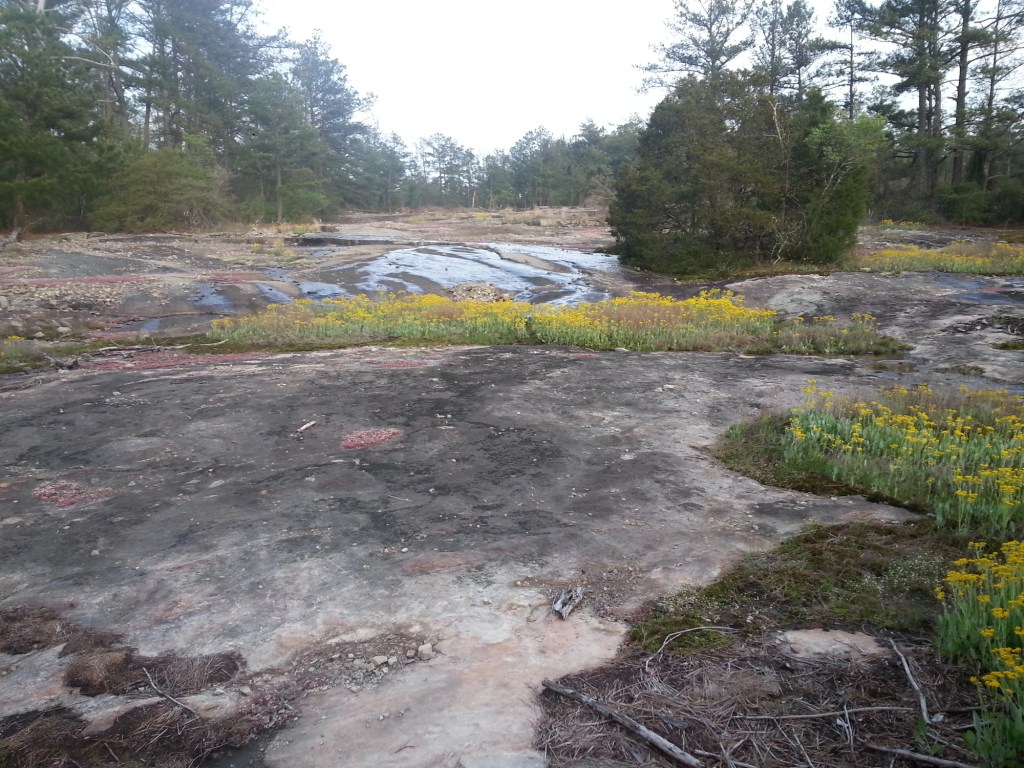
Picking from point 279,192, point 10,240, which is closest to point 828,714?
point 10,240

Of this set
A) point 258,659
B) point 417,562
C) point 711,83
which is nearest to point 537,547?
point 417,562

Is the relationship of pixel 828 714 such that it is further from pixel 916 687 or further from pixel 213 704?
pixel 213 704

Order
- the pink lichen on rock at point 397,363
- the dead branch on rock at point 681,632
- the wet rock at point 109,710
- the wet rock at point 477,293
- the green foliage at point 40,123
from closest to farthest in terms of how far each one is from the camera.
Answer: the wet rock at point 109,710 → the dead branch on rock at point 681,632 → the pink lichen on rock at point 397,363 → the wet rock at point 477,293 → the green foliage at point 40,123

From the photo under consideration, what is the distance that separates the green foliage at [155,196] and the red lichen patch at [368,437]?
24.9 meters

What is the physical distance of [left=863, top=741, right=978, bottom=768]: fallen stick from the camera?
2260 mm

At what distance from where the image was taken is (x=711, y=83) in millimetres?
20641

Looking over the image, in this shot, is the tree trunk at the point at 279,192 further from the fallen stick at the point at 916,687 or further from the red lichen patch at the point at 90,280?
the fallen stick at the point at 916,687

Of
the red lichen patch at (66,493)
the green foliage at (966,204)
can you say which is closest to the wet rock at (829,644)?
the red lichen patch at (66,493)

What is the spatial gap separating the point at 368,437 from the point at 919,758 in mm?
5121

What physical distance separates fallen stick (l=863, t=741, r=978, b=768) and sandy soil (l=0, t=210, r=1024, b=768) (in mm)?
1153

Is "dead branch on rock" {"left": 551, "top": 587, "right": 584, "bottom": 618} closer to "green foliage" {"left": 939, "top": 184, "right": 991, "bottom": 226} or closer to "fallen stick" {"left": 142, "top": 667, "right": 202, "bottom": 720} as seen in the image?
"fallen stick" {"left": 142, "top": 667, "right": 202, "bottom": 720}

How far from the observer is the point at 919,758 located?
2.32m

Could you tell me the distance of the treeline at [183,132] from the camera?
22.0 metres

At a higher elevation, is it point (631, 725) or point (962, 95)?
point (962, 95)
